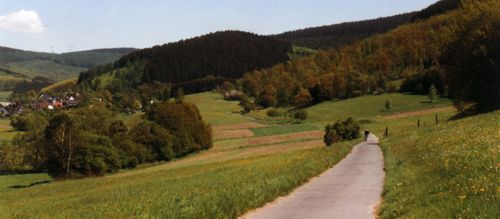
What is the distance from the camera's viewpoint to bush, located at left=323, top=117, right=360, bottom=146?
73.6 meters

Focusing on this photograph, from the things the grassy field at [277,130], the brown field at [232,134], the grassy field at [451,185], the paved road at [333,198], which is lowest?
the brown field at [232,134]

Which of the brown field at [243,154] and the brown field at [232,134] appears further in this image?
the brown field at [232,134]

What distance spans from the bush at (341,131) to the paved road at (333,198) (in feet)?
137

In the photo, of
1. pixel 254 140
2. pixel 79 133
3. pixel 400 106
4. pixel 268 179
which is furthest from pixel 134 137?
pixel 268 179

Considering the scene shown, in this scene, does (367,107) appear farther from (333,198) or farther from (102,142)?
(333,198)

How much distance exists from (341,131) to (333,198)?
2234 inches

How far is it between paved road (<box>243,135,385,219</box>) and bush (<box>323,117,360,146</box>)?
41684mm

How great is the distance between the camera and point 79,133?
302ft

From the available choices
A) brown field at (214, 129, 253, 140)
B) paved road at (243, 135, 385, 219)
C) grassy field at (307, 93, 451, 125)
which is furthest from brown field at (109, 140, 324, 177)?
grassy field at (307, 93, 451, 125)

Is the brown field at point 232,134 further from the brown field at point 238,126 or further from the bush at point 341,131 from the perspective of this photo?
the bush at point 341,131

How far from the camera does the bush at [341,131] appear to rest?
73.6 m

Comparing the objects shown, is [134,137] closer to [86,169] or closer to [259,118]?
[86,169]

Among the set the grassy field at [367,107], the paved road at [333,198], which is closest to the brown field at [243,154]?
the paved road at [333,198]

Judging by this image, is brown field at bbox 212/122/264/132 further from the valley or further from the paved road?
the paved road
